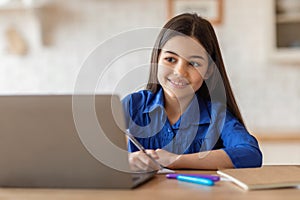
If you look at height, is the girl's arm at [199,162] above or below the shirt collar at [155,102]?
below

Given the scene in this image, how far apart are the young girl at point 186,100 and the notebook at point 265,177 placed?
27 cm

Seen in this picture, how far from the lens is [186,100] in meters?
1.64

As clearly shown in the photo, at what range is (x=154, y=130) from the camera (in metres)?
1.63

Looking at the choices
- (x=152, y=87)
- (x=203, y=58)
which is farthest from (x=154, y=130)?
(x=203, y=58)

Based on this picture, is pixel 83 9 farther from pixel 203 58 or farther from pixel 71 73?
pixel 203 58

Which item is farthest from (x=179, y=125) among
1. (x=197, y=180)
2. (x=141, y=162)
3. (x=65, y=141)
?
(x=65, y=141)

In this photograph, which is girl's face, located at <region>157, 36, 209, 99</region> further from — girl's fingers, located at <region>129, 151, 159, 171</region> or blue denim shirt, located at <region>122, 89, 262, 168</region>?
girl's fingers, located at <region>129, 151, 159, 171</region>

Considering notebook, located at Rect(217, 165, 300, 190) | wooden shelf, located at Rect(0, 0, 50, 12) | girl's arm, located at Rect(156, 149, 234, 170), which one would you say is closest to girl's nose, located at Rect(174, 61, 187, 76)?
girl's arm, located at Rect(156, 149, 234, 170)

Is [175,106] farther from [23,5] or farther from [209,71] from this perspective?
[23,5]

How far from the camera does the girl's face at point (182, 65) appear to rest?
4.94 feet

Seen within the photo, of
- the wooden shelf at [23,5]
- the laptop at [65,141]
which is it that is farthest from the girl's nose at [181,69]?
the wooden shelf at [23,5]

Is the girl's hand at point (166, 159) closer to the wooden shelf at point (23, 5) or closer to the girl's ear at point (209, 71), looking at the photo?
the girl's ear at point (209, 71)

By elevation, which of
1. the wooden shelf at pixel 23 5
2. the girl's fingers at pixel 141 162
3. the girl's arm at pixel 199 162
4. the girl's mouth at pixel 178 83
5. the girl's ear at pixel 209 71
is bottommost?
the girl's arm at pixel 199 162

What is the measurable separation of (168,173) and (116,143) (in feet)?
0.90
